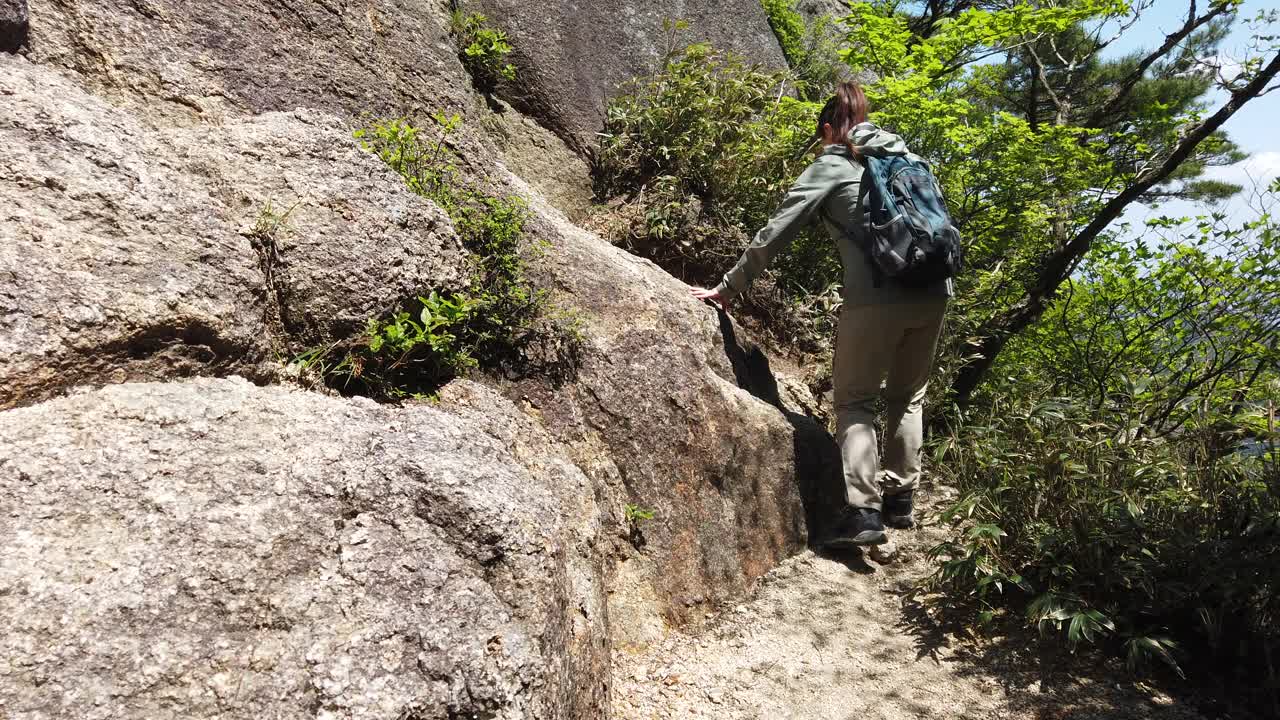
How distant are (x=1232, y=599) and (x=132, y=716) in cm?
385

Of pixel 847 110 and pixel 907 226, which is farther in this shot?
pixel 847 110

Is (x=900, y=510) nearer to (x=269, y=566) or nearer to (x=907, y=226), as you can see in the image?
(x=907, y=226)

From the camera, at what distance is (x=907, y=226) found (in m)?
3.66

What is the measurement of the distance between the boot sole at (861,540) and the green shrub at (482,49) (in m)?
3.87

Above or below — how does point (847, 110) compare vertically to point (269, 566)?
above

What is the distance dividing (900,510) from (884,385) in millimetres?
753

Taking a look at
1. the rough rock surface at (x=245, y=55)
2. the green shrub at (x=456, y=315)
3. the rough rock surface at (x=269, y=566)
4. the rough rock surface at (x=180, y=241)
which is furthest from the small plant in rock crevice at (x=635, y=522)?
the rough rock surface at (x=245, y=55)

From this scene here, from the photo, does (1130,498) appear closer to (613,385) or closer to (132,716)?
(613,385)

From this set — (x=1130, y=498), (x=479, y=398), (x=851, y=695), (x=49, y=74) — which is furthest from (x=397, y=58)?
(x=1130, y=498)

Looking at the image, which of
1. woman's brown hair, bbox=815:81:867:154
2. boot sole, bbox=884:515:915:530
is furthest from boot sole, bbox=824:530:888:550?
woman's brown hair, bbox=815:81:867:154

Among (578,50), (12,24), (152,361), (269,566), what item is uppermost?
(578,50)

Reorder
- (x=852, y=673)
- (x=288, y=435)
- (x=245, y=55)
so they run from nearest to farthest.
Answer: (x=288, y=435)
(x=852, y=673)
(x=245, y=55)

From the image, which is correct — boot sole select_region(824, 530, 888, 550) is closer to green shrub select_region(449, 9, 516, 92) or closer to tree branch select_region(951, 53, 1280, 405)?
tree branch select_region(951, 53, 1280, 405)

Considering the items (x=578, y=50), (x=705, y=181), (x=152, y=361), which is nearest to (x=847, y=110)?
(x=705, y=181)
